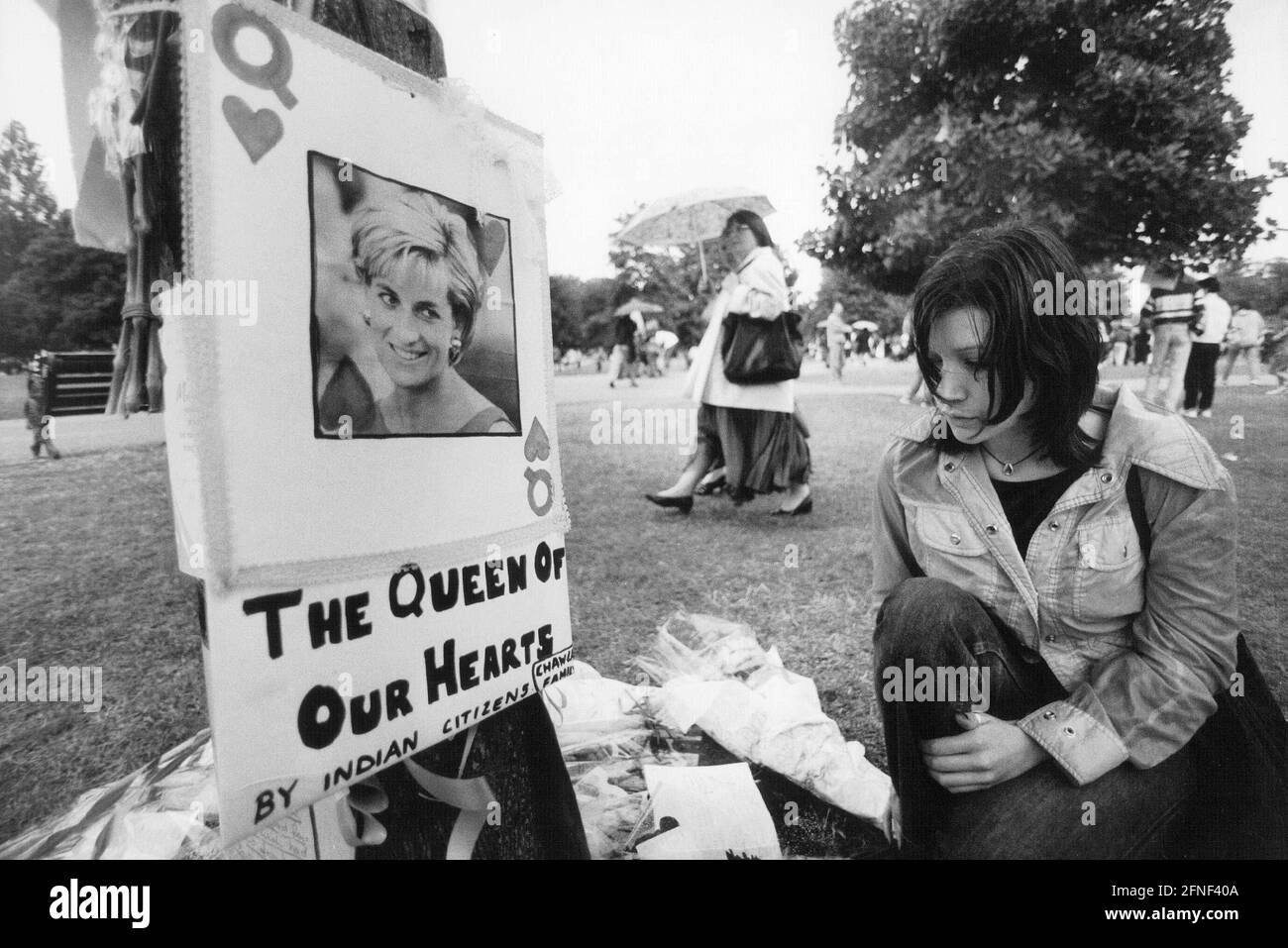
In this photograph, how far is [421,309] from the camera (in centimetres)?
98

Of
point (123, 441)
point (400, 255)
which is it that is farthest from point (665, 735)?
point (123, 441)

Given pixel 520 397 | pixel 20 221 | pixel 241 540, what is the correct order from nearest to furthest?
1. pixel 241 540
2. pixel 520 397
3. pixel 20 221

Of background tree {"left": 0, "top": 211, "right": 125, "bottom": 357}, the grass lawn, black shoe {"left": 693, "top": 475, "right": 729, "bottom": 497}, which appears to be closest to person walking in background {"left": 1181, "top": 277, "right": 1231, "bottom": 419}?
the grass lawn

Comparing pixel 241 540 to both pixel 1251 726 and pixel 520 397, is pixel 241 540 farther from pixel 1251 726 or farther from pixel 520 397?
pixel 1251 726

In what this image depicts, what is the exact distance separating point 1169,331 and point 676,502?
1.70m

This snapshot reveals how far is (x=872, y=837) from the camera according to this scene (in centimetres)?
133

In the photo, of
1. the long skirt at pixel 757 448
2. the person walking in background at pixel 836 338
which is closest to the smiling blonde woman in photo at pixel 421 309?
the long skirt at pixel 757 448

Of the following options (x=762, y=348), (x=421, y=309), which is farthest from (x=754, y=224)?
(x=421, y=309)

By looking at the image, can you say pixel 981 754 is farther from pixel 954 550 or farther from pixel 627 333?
pixel 627 333

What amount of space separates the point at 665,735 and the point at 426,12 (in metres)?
1.42

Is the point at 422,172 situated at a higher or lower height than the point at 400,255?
higher

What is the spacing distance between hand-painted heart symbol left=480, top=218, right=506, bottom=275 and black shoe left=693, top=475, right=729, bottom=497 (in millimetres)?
2115

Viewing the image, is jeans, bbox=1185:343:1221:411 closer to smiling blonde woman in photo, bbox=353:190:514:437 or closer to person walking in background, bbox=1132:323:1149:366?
person walking in background, bbox=1132:323:1149:366
